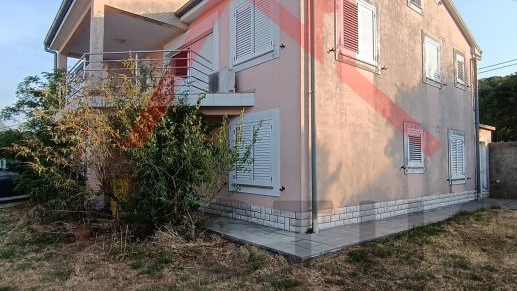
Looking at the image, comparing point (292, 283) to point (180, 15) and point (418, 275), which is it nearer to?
point (418, 275)

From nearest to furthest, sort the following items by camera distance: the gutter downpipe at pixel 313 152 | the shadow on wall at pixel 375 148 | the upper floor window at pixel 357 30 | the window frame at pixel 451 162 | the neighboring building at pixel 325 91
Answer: the gutter downpipe at pixel 313 152 → the neighboring building at pixel 325 91 → the shadow on wall at pixel 375 148 → the upper floor window at pixel 357 30 → the window frame at pixel 451 162

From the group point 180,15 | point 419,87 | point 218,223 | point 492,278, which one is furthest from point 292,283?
point 180,15

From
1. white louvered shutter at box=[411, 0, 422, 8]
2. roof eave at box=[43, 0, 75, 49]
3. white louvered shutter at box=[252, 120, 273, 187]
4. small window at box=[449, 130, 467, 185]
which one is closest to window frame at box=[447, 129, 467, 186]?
small window at box=[449, 130, 467, 185]

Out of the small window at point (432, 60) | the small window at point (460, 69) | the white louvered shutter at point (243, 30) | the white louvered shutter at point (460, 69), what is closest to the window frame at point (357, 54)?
the white louvered shutter at point (243, 30)

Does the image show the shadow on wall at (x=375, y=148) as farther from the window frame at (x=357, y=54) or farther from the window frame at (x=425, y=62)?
the window frame at (x=357, y=54)

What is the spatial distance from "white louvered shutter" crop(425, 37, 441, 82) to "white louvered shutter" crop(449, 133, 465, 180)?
7.24ft

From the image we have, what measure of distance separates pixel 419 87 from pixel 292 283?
28.7ft

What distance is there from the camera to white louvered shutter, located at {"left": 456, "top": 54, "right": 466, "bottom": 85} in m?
14.2

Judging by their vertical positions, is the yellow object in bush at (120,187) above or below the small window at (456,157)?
below

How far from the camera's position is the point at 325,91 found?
8688 mm

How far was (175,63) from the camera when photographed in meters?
14.4

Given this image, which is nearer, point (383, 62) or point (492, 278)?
point (492, 278)

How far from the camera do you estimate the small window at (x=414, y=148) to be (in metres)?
11.1

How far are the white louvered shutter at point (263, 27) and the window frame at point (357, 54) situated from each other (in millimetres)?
1534
